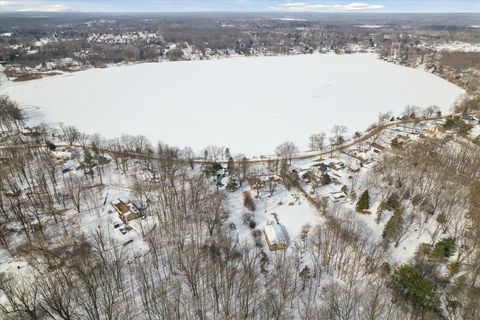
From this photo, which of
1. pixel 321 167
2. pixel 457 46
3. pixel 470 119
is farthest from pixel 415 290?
pixel 457 46

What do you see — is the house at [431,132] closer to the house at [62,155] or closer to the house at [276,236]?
the house at [276,236]

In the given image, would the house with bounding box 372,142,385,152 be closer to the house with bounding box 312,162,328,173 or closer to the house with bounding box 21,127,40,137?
the house with bounding box 312,162,328,173

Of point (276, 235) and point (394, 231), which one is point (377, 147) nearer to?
point (394, 231)

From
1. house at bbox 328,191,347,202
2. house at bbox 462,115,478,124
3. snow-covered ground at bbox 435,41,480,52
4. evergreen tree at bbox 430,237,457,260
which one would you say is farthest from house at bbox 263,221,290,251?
snow-covered ground at bbox 435,41,480,52

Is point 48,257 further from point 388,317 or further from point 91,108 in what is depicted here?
point 91,108

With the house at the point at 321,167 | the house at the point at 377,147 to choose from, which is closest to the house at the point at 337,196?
the house at the point at 321,167
